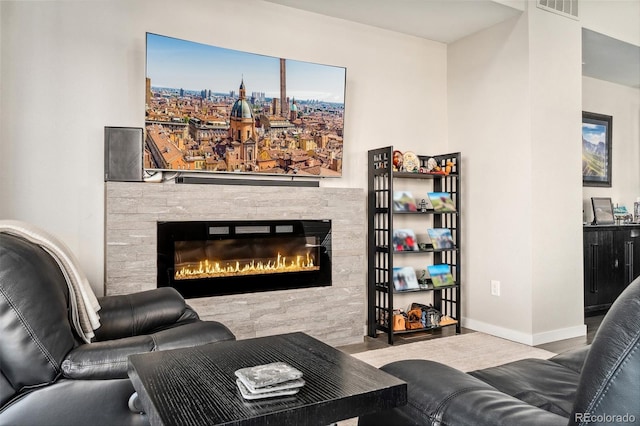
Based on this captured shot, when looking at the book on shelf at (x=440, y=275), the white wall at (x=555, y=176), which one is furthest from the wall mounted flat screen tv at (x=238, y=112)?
the white wall at (x=555, y=176)

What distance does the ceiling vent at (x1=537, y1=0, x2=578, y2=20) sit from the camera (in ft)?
12.5

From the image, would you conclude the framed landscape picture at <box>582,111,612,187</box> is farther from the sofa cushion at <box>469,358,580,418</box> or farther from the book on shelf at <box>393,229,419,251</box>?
the sofa cushion at <box>469,358,580,418</box>

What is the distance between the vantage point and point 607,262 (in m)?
4.56

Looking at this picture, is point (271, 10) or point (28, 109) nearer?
point (28, 109)

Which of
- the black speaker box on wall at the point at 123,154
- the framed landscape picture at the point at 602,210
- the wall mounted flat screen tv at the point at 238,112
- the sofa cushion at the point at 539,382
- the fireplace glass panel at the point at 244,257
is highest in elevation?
the wall mounted flat screen tv at the point at 238,112

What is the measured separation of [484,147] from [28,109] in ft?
11.5

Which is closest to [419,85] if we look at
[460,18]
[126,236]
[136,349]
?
[460,18]

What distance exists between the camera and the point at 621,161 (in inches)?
221

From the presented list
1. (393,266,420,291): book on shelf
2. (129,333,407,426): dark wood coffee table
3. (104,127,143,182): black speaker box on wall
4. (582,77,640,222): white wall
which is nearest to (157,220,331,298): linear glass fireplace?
(104,127,143,182): black speaker box on wall

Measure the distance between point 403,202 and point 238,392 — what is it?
120 inches

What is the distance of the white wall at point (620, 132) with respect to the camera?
539 cm

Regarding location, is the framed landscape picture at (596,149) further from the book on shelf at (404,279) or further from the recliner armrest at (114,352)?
the recliner armrest at (114,352)

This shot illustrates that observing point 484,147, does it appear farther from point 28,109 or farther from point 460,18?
point 28,109

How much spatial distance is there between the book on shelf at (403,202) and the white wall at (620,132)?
8.63 ft
